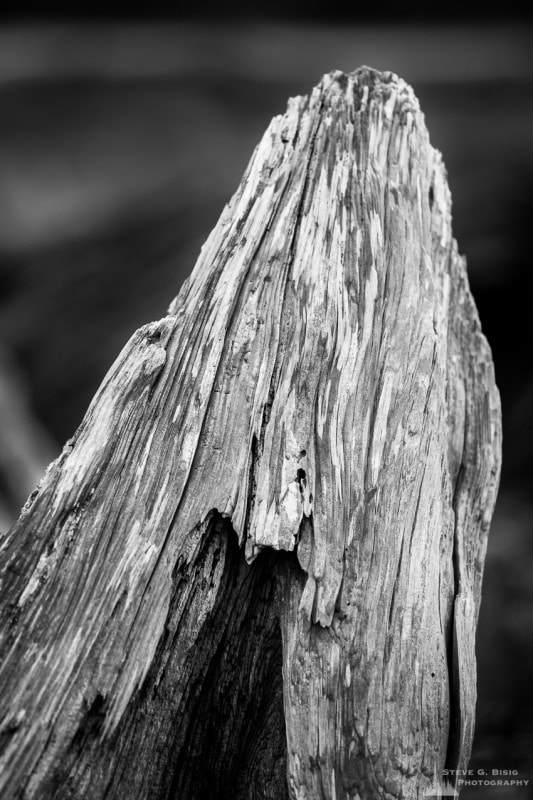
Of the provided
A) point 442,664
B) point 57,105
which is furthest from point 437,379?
point 57,105

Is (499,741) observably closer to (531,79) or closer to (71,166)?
(531,79)

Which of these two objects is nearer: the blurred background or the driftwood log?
the driftwood log

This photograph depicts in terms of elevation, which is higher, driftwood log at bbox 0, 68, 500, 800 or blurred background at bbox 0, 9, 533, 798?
blurred background at bbox 0, 9, 533, 798

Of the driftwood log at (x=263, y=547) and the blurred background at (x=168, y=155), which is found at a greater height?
the blurred background at (x=168, y=155)

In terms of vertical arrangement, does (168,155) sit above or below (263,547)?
above

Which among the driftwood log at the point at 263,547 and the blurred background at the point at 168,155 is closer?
the driftwood log at the point at 263,547

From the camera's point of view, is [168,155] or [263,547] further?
[168,155]
